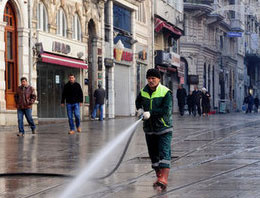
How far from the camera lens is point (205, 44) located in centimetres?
6066

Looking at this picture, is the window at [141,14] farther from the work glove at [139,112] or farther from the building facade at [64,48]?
the work glove at [139,112]

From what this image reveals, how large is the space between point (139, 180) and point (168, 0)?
41930 mm

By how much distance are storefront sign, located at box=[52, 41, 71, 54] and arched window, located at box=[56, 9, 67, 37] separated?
59 cm

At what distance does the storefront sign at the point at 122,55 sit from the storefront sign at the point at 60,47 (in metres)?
7.25

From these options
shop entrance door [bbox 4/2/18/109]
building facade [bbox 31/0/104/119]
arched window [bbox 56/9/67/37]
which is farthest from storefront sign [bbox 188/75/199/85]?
shop entrance door [bbox 4/2/18/109]

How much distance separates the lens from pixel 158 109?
850cm

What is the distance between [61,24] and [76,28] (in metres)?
1.95

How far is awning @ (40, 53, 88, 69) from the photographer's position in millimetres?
28608

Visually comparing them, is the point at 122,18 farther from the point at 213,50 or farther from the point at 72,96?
the point at 213,50

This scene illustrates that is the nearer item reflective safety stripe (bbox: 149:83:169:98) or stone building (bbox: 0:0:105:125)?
reflective safety stripe (bbox: 149:83:169:98)

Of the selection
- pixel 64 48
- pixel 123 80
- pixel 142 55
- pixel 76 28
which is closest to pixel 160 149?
pixel 64 48

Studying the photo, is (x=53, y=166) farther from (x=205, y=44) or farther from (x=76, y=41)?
(x=205, y=44)

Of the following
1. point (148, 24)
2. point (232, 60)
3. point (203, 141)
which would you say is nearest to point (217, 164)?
point (203, 141)

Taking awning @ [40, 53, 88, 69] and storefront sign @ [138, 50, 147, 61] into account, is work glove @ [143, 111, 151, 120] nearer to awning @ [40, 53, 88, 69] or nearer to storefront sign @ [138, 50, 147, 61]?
awning @ [40, 53, 88, 69]
